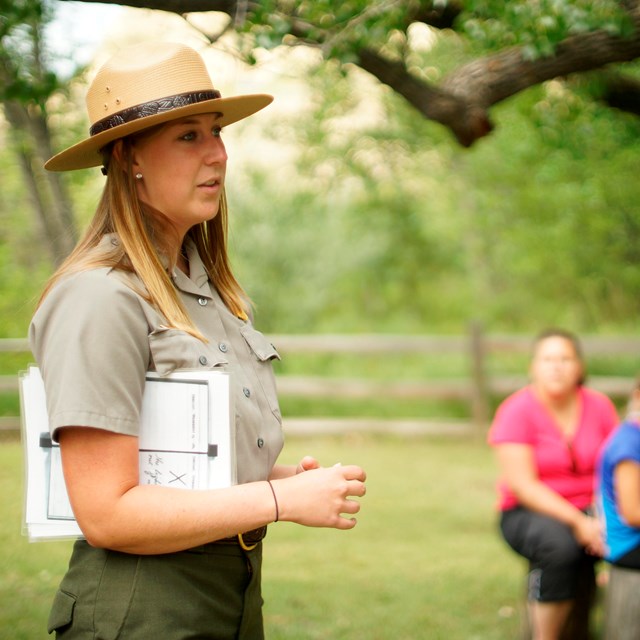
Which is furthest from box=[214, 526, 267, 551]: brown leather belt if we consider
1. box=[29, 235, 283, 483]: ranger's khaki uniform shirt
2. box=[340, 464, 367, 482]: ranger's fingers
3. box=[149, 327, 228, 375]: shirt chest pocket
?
box=[149, 327, 228, 375]: shirt chest pocket

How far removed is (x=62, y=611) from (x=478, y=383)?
9.27 meters

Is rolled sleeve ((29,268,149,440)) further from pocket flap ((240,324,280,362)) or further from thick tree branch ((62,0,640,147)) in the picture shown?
thick tree branch ((62,0,640,147))

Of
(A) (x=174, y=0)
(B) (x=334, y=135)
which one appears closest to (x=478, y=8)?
(A) (x=174, y=0)

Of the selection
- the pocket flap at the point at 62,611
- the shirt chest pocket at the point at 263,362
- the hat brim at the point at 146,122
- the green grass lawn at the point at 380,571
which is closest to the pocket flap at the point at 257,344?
the shirt chest pocket at the point at 263,362

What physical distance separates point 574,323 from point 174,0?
13.5m

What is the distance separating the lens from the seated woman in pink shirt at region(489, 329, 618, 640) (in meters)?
4.10

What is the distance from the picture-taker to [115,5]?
3422 millimetres

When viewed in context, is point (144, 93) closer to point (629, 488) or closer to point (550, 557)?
point (629, 488)

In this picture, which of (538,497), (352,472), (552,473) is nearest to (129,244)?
(352,472)

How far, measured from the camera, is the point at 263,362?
6.51 ft

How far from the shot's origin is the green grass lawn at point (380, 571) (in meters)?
4.85

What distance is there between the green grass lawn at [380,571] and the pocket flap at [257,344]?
9.44 ft

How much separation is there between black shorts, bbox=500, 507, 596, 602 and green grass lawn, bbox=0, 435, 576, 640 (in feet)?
2.45

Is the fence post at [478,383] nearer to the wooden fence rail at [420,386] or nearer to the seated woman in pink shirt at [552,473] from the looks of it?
the wooden fence rail at [420,386]
